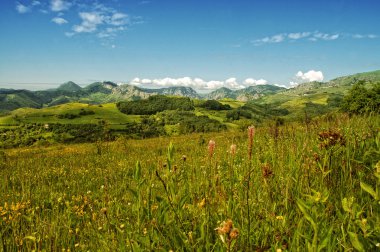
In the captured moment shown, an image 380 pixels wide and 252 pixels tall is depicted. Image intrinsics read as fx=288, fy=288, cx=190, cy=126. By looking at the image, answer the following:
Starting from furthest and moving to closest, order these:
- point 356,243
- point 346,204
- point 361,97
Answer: point 361,97, point 346,204, point 356,243

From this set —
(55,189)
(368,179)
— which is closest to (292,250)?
(368,179)

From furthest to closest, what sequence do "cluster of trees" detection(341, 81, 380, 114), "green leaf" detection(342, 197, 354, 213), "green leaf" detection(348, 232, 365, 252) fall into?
"cluster of trees" detection(341, 81, 380, 114) → "green leaf" detection(342, 197, 354, 213) → "green leaf" detection(348, 232, 365, 252)

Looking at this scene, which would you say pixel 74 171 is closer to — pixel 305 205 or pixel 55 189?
pixel 55 189

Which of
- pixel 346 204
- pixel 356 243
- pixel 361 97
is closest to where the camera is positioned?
pixel 356 243

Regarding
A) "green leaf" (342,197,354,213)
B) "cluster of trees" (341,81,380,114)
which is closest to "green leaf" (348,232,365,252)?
"green leaf" (342,197,354,213)

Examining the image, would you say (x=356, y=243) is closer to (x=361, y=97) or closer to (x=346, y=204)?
(x=346, y=204)

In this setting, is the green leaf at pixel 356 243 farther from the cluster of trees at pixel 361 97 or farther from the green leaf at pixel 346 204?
the cluster of trees at pixel 361 97

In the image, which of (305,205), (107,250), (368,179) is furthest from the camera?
(368,179)

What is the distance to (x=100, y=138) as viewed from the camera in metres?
16.4

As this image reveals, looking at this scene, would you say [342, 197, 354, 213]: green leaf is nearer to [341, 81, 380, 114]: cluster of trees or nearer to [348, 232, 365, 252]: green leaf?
[348, 232, 365, 252]: green leaf

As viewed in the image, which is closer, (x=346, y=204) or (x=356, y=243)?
(x=356, y=243)

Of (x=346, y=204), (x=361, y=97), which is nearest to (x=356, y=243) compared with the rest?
(x=346, y=204)

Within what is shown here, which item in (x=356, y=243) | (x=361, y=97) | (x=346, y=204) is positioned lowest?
(x=361, y=97)

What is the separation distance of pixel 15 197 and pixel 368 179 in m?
6.44
